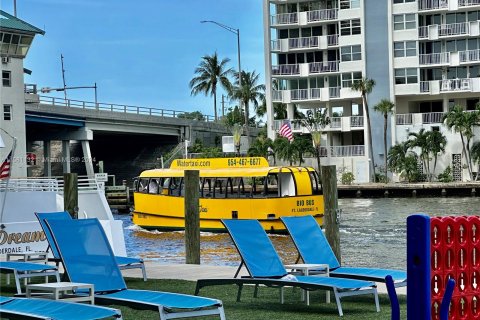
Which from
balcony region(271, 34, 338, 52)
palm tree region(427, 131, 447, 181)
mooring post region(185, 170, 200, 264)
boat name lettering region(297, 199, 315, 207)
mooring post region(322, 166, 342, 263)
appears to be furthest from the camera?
balcony region(271, 34, 338, 52)

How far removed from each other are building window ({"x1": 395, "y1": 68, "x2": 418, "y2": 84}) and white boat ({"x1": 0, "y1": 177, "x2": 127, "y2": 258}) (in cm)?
5274

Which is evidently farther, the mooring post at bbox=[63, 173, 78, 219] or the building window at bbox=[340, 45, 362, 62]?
the building window at bbox=[340, 45, 362, 62]

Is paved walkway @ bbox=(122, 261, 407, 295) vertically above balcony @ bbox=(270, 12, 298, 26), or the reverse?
balcony @ bbox=(270, 12, 298, 26)

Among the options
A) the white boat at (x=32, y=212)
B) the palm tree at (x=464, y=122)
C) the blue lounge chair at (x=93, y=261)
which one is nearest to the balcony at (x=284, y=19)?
the palm tree at (x=464, y=122)

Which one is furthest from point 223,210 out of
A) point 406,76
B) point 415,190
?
point 406,76

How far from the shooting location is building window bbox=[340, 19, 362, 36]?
76.4 m

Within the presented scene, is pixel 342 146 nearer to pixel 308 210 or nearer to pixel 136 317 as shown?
pixel 308 210

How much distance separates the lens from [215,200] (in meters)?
39.5

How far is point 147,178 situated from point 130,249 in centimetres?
772

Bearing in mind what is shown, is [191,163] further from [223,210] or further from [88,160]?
[88,160]

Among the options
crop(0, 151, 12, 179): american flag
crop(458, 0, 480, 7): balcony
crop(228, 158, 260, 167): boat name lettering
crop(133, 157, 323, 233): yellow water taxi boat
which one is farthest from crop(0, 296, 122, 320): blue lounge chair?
crop(458, 0, 480, 7): balcony

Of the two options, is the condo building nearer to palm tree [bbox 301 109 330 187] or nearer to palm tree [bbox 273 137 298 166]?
palm tree [bbox 301 109 330 187]

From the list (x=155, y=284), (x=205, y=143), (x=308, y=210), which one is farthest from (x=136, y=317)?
(x=205, y=143)

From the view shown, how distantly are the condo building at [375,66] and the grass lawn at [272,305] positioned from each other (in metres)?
60.4
